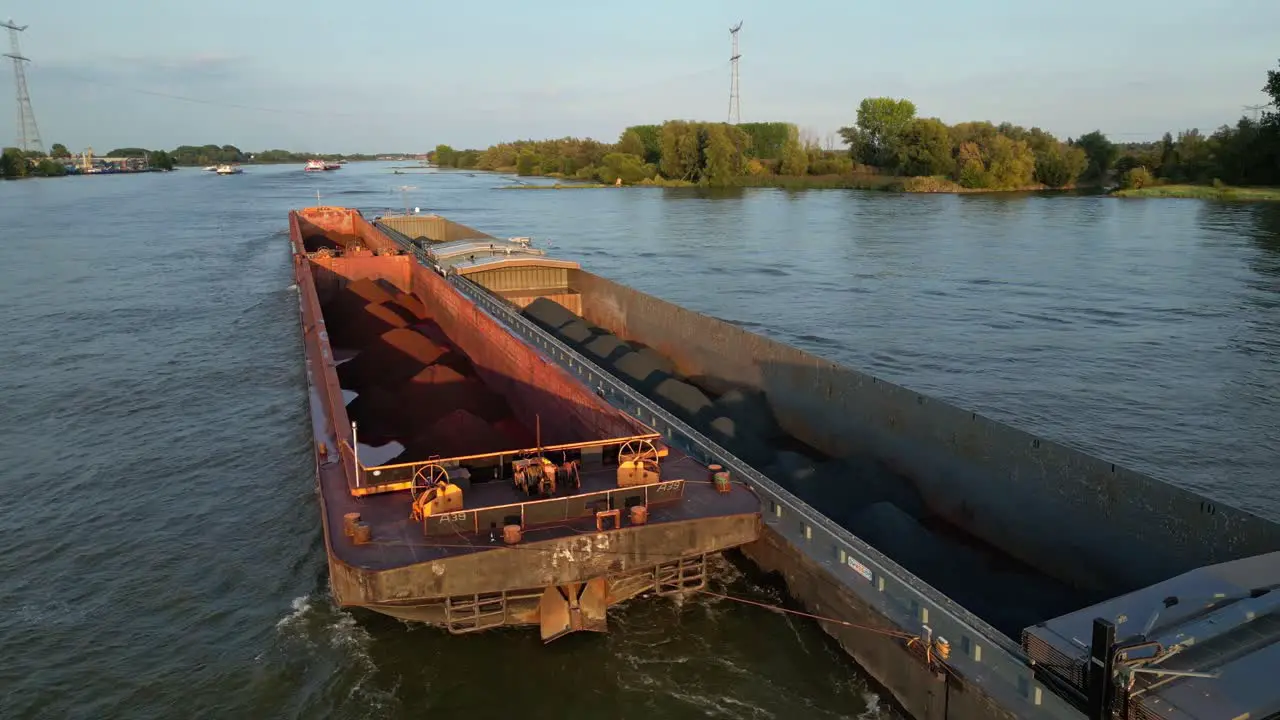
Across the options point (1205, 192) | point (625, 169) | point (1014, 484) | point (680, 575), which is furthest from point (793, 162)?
point (680, 575)

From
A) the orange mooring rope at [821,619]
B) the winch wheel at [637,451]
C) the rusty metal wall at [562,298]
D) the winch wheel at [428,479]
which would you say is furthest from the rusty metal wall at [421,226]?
the orange mooring rope at [821,619]

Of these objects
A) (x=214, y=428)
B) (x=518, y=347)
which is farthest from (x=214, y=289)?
(x=518, y=347)

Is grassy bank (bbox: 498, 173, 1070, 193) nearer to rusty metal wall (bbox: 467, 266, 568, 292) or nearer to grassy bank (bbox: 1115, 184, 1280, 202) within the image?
grassy bank (bbox: 1115, 184, 1280, 202)

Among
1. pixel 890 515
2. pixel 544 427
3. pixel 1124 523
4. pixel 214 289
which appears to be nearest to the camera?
pixel 1124 523

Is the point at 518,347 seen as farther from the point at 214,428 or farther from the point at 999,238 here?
the point at 999,238

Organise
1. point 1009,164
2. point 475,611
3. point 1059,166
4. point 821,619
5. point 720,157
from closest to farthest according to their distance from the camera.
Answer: point 475,611 → point 821,619 → point 1009,164 → point 1059,166 → point 720,157

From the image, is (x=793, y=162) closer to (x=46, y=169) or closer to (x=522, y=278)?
(x=522, y=278)
